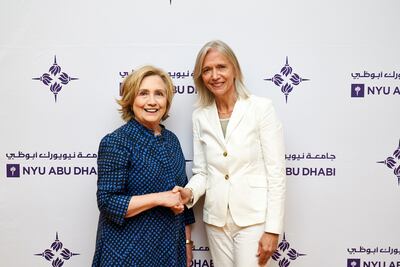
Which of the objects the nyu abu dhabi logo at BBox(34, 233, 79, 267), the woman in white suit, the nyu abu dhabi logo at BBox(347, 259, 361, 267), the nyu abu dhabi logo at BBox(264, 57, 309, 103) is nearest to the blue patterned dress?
the woman in white suit

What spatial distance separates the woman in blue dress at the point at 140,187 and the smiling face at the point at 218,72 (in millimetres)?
225

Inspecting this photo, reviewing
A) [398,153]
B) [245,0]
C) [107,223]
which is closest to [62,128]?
[107,223]

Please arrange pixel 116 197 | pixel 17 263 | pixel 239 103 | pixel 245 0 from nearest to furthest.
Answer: pixel 116 197 < pixel 239 103 < pixel 245 0 < pixel 17 263

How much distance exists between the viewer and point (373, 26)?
6.70ft

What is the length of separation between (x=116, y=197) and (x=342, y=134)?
1.34 meters

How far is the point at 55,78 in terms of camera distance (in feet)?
6.86

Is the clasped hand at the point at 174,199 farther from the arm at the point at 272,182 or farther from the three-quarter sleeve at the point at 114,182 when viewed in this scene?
the arm at the point at 272,182

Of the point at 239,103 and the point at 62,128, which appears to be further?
the point at 62,128

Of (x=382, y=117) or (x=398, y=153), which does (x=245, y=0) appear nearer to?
(x=382, y=117)

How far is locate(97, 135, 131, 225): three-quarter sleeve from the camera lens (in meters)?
1.48

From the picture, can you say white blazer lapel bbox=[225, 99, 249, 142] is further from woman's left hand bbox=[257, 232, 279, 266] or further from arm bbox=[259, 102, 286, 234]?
woman's left hand bbox=[257, 232, 279, 266]

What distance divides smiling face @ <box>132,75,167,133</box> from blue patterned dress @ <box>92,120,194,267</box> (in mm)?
48

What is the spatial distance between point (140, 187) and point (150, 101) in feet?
1.25

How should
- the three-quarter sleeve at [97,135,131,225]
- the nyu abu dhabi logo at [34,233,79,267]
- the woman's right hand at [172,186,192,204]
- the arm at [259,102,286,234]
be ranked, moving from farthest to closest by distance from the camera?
the nyu abu dhabi logo at [34,233,79,267], the arm at [259,102,286,234], the woman's right hand at [172,186,192,204], the three-quarter sleeve at [97,135,131,225]
